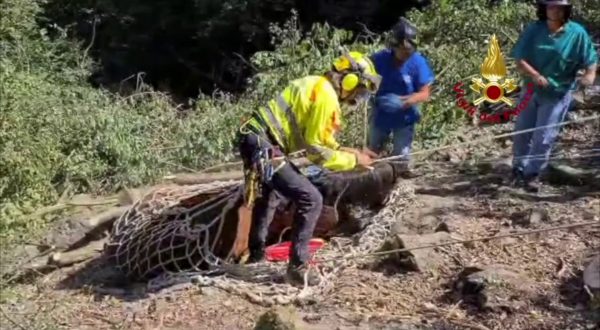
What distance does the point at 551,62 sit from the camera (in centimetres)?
789

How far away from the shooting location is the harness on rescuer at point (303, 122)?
22.3 ft

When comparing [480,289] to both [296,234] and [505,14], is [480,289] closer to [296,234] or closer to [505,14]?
[296,234]

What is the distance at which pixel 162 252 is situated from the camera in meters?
7.60

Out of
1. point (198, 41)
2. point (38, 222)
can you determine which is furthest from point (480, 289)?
point (198, 41)

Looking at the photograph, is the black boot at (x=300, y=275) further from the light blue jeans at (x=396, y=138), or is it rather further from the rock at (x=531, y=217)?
the light blue jeans at (x=396, y=138)

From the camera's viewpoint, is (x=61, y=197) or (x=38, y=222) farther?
(x=61, y=197)

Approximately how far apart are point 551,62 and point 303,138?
1995 mm

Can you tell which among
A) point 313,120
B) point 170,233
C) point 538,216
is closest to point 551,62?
point 538,216

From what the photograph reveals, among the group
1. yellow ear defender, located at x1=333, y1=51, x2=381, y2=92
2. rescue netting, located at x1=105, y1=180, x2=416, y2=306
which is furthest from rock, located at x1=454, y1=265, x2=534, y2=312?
yellow ear defender, located at x1=333, y1=51, x2=381, y2=92

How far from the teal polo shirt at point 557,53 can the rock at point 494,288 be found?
1.58 meters

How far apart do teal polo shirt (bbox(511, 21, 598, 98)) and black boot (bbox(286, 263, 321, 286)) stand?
210 cm

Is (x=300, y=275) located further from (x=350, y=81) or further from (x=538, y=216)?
(x=538, y=216)

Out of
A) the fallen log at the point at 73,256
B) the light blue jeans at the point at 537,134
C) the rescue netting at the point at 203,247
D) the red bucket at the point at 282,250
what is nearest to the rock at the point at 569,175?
the light blue jeans at the point at 537,134

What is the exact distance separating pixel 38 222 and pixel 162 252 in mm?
1640
